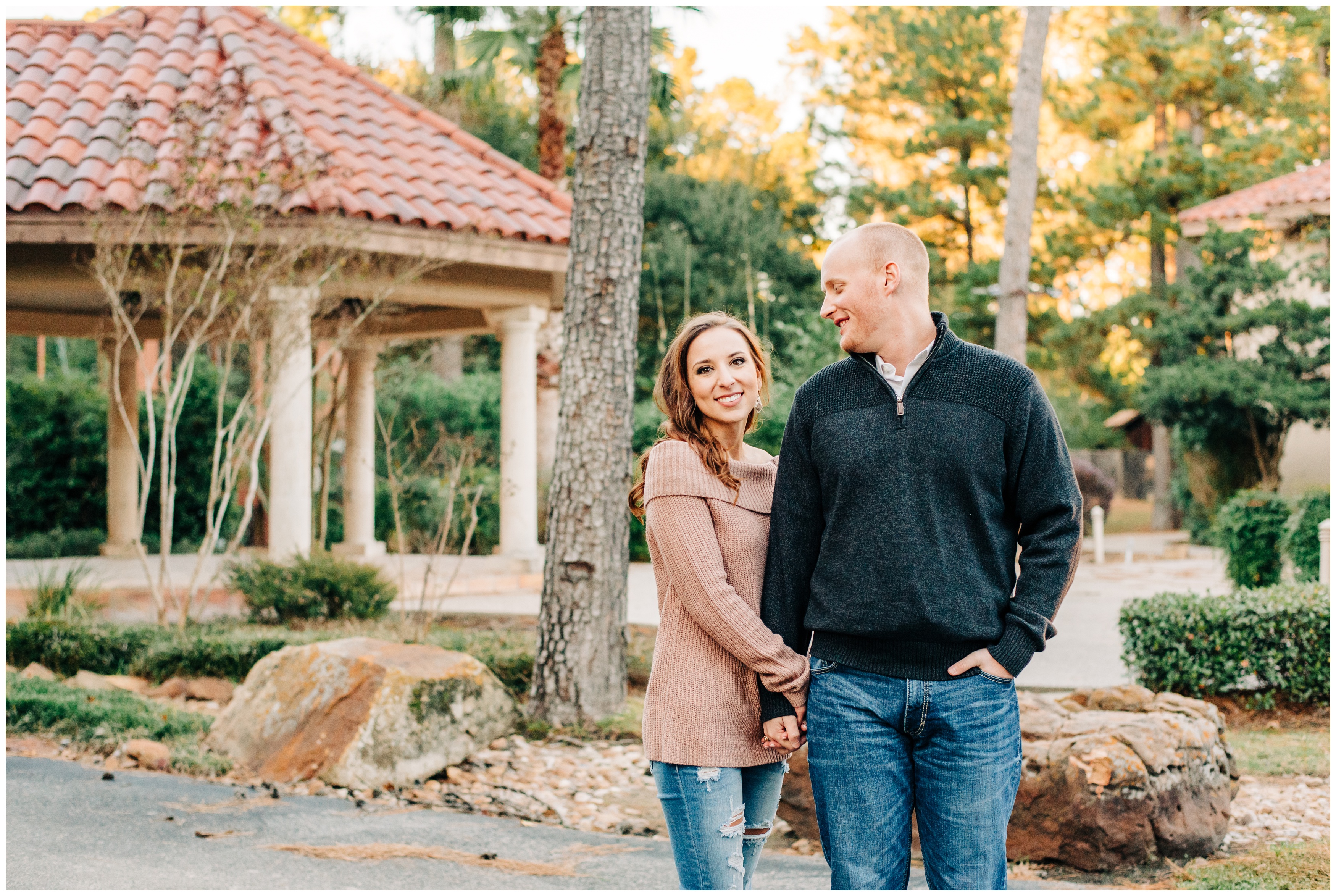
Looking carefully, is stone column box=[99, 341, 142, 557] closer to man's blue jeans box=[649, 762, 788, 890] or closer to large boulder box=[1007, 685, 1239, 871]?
large boulder box=[1007, 685, 1239, 871]

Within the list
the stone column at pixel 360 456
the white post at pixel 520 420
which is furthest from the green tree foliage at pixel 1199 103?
the stone column at pixel 360 456

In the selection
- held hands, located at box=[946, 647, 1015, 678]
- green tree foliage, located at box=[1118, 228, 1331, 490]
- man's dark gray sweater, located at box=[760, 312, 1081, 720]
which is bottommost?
held hands, located at box=[946, 647, 1015, 678]

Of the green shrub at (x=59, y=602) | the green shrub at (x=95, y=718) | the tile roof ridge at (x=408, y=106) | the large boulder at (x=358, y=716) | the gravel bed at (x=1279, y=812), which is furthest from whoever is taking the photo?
the tile roof ridge at (x=408, y=106)

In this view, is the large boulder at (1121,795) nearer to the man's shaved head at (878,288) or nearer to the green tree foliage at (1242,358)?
the man's shaved head at (878,288)

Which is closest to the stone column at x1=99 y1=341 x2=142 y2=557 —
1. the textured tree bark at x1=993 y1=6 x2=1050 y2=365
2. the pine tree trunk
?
the pine tree trunk

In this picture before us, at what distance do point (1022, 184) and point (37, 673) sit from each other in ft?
34.9

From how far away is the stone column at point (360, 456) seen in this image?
44.9 feet

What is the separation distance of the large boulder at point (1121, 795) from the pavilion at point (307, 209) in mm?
7020

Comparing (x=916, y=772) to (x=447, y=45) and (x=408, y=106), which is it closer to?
(x=408, y=106)

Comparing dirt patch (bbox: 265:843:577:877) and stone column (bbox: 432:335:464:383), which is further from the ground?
stone column (bbox: 432:335:464:383)

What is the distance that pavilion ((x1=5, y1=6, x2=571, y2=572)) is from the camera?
966 centimetres

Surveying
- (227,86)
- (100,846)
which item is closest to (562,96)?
(227,86)

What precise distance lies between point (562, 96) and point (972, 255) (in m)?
13.5

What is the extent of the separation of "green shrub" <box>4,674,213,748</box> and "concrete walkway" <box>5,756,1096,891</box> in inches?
23.4
